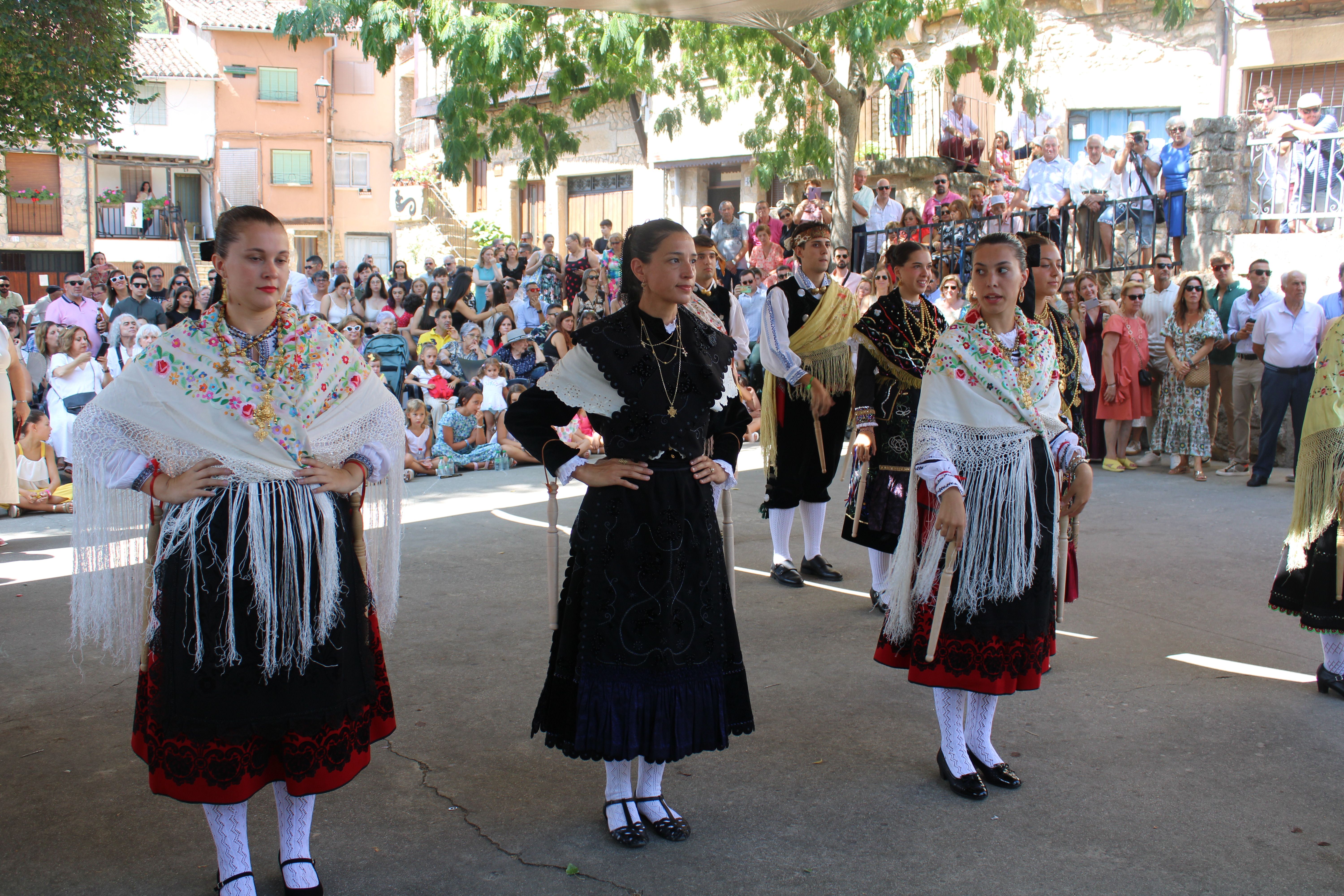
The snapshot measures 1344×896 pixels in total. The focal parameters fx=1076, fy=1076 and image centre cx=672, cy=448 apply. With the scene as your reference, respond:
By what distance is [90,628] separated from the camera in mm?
2973

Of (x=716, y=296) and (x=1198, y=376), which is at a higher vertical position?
(x=716, y=296)

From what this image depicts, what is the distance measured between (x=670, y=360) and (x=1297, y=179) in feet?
37.0

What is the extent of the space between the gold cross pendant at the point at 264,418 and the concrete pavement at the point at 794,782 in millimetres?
1241

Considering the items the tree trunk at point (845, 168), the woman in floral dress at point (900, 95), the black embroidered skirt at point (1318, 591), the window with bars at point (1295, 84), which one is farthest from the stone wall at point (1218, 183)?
the black embroidered skirt at point (1318, 591)

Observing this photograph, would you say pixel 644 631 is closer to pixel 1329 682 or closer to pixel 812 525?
pixel 1329 682

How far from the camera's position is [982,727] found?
3.60m

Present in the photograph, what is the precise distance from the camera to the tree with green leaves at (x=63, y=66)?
14992 millimetres

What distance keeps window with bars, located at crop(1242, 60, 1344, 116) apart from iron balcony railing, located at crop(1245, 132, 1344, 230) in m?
5.25

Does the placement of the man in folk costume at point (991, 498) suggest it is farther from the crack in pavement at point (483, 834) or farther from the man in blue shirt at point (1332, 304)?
the man in blue shirt at point (1332, 304)

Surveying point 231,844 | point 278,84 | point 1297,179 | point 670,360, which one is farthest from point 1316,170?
point 278,84

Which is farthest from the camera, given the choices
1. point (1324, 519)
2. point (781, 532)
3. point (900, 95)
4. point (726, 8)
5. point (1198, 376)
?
point (900, 95)

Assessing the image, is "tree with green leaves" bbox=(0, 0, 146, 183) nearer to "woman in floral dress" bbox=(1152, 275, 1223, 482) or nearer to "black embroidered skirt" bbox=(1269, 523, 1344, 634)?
"woman in floral dress" bbox=(1152, 275, 1223, 482)

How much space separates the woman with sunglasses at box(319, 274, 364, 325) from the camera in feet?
45.7

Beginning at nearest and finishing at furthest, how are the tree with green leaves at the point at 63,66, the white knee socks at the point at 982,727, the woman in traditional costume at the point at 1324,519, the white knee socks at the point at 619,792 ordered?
the white knee socks at the point at 619,792, the white knee socks at the point at 982,727, the woman in traditional costume at the point at 1324,519, the tree with green leaves at the point at 63,66
